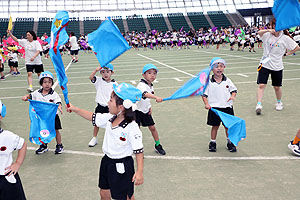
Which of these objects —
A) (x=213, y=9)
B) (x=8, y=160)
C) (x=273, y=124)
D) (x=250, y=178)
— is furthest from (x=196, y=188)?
(x=213, y=9)

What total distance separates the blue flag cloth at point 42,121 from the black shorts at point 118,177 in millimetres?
1497

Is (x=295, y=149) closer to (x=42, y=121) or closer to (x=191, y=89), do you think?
(x=191, y=89)

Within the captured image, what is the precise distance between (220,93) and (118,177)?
2738 millimetres

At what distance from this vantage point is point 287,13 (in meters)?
5.26

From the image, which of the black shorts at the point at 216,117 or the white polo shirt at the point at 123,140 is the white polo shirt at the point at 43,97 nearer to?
the white polo shirt at the point at 123,140

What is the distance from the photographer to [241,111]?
25.4 feet

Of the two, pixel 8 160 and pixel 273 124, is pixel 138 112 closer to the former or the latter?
pixel 8 160

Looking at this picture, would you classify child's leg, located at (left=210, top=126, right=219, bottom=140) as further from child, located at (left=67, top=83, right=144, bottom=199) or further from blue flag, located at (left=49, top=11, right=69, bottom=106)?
blue flag, located at (left=49, top=11, right=69, bottom=106)

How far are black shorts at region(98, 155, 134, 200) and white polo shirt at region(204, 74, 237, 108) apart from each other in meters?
2.50

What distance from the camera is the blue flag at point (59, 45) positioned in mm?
3590

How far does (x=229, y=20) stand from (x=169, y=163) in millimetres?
65040

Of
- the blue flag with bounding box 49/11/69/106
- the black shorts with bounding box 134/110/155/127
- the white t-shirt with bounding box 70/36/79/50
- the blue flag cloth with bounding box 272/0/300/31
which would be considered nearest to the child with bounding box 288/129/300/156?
the blue flag cloth with bounding box 272/0/300/31

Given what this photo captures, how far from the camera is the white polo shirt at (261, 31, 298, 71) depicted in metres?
7.43

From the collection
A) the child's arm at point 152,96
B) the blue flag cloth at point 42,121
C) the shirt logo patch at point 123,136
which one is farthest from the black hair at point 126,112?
the blue flag cloth at point 42,121
